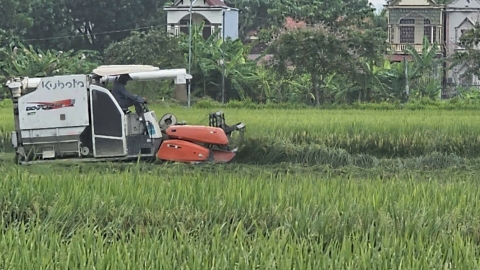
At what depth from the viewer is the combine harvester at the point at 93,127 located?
9.77 m

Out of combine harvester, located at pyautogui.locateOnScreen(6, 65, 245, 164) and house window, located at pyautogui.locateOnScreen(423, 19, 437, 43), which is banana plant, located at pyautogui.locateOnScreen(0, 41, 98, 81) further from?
house window, located at pyautogui.locateOnScreen(423, 19, 437, 43)

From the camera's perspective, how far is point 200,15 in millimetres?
33125

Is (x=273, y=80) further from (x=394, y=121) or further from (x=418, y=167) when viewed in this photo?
(x=418, y=167)

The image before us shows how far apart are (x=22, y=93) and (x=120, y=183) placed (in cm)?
397

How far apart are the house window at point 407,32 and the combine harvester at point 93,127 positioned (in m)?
22.6

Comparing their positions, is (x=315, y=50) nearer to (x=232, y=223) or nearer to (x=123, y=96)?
(x=123, y=96)

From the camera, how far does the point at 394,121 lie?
13570mm

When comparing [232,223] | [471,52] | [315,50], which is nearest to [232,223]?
[232,223]

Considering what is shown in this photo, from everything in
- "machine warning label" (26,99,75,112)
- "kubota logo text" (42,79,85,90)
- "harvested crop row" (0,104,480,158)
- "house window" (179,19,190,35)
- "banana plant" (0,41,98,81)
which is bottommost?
"harvested crop row" (0,104,480,158)

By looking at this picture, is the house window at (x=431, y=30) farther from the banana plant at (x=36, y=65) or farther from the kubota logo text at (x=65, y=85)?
the kubota logo text at (x=65, y=85)

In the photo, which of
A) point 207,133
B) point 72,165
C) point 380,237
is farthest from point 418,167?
point 380,237

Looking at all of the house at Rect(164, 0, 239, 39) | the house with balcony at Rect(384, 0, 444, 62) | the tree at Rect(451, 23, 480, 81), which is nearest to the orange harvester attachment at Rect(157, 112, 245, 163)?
the tree at Rect(451, 23, 480, 81)

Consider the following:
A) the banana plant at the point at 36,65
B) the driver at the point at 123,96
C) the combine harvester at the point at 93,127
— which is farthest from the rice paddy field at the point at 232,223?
the banana plant at the point at 36,65

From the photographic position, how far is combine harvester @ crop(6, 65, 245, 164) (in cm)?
977
